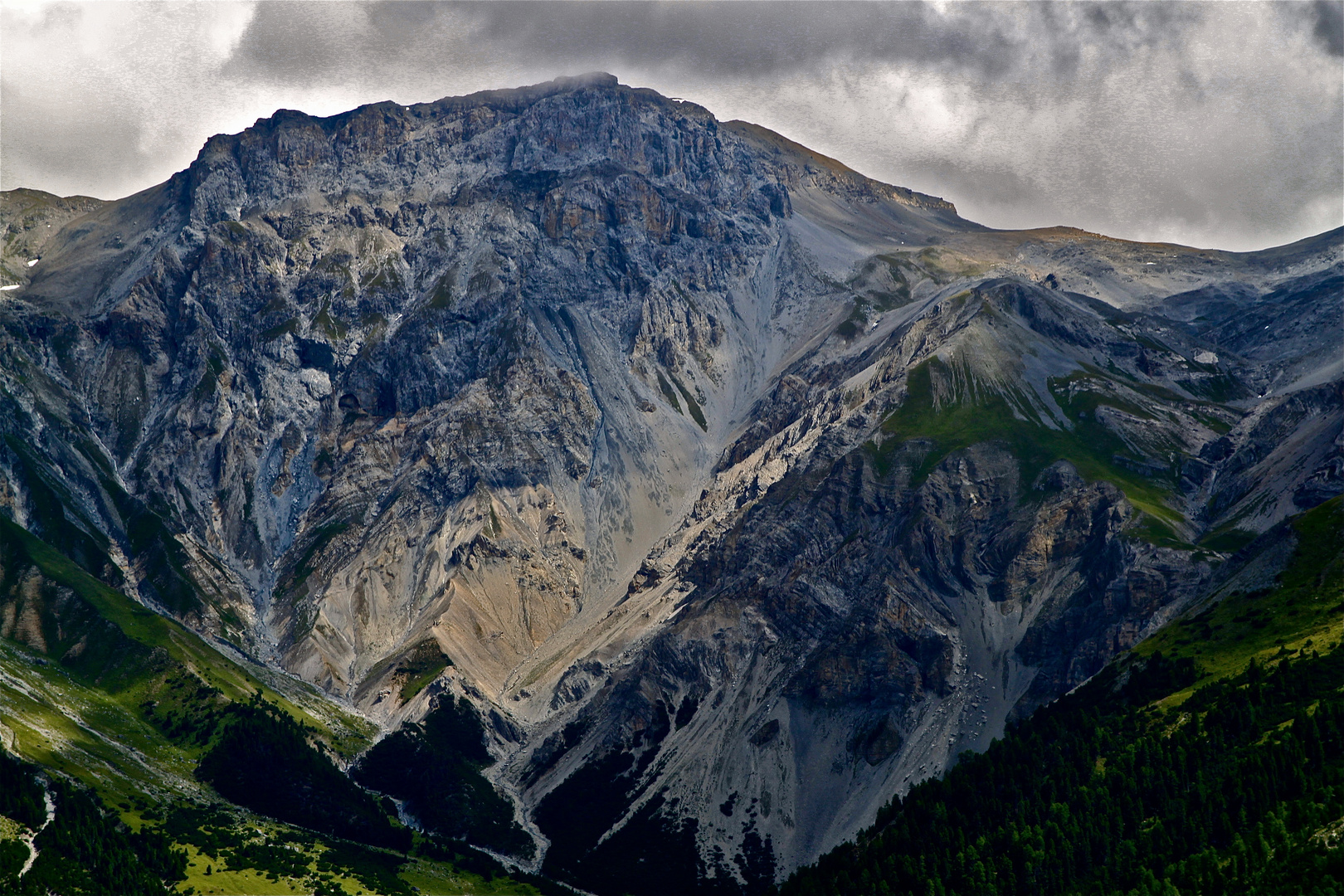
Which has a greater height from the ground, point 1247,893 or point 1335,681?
point 1335,681

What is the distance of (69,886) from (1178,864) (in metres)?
161

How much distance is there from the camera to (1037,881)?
194m

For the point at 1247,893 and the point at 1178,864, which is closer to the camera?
the point at 1247,893

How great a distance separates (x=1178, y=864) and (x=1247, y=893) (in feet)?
69.8

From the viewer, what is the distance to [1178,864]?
16762 centimetres

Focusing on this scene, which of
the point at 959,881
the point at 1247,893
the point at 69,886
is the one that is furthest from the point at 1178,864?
the point at 69,886

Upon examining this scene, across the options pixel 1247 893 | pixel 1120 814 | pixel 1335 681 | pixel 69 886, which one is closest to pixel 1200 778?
pixel 1120 814

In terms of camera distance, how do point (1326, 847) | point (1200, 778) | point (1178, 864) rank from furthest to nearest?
point (1200, 778) < point (1178, 864) < point (1326, 847)

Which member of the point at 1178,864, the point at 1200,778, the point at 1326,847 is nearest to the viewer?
the point at 1326,847

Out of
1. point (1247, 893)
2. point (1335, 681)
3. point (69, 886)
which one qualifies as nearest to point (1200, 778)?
point (1335, 681)

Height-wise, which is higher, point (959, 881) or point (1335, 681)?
point (1335, 681)

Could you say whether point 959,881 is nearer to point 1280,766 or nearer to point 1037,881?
point 1037,881

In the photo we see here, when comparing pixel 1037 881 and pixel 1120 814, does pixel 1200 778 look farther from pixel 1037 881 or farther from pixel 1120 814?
pixel 1037 881

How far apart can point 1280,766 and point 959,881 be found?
5039cm
